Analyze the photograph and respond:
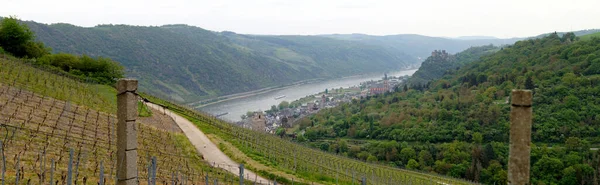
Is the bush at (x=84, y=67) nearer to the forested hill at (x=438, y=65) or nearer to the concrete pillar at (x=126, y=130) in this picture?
the concrete pillar at (x=126, y=130)

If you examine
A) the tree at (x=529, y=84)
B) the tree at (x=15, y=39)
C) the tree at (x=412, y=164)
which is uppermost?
the tree at (x=15, y=39)

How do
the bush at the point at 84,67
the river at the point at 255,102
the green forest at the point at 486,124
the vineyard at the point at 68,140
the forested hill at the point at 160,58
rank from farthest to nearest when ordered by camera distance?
1. the forested hill at the point at 160,58
2. the river at the point at 255,102
3. the green forest at the point at 486,124
4. the bush at the point at 84,67
5. the vineyard at the point at 68,140

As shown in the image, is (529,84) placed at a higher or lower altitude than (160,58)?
lower

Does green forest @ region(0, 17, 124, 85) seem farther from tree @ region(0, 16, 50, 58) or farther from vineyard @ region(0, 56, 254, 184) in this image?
vineyard @ region(0, 56, 254, 184)

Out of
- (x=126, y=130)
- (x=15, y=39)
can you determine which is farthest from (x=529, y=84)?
(x=126, y=130)

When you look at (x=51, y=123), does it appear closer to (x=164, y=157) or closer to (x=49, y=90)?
(x=164, y=157)

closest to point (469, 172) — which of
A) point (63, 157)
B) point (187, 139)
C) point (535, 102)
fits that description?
point (535, 102)

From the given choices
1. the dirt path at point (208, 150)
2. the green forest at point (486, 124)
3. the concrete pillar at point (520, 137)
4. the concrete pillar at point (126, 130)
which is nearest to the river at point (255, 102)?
the green forest at point (486, 124)

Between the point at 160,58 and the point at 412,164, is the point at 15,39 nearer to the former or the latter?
the point at 412,164
